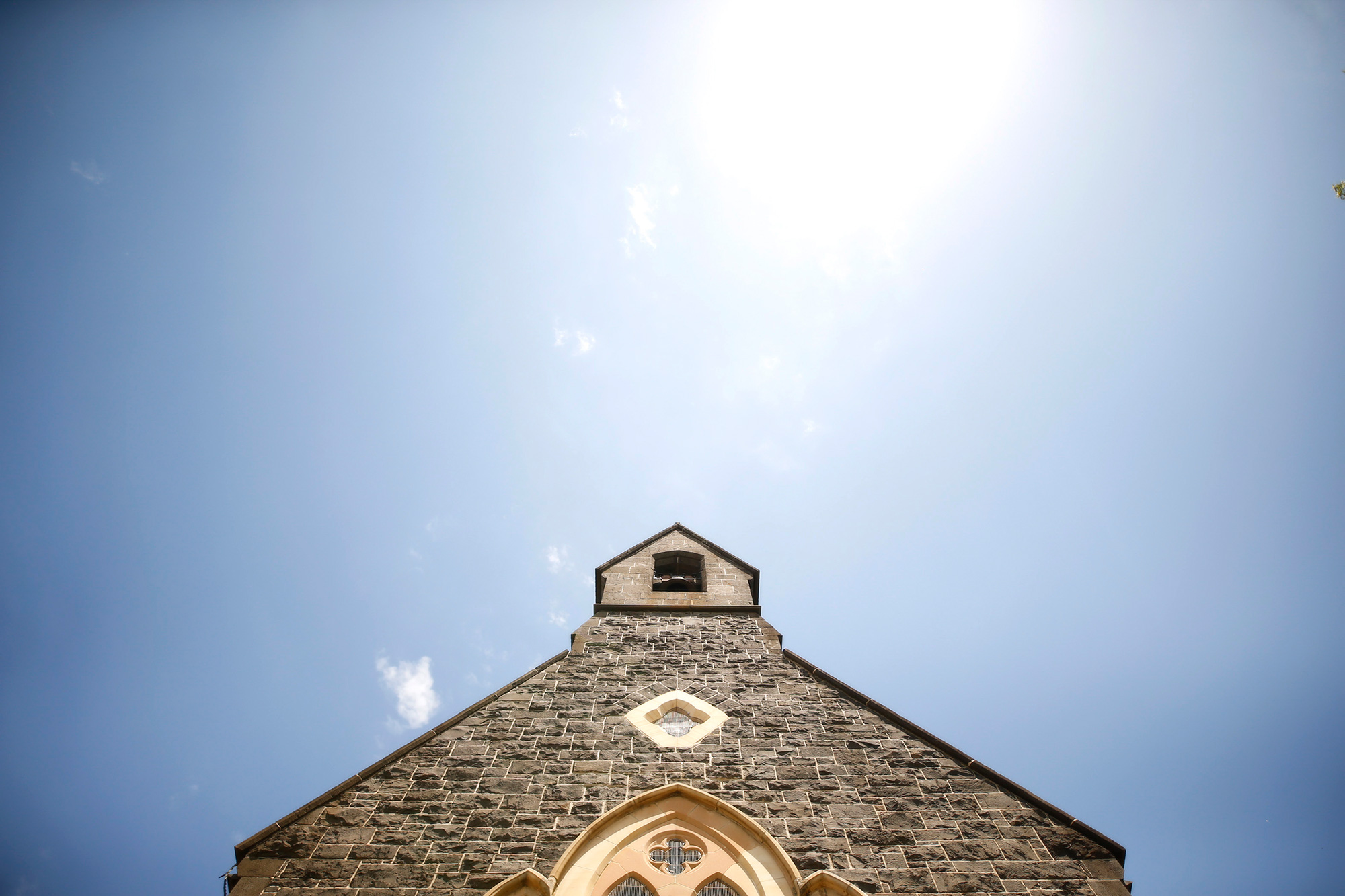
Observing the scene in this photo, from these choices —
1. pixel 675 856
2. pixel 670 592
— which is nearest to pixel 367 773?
pixel 675 856

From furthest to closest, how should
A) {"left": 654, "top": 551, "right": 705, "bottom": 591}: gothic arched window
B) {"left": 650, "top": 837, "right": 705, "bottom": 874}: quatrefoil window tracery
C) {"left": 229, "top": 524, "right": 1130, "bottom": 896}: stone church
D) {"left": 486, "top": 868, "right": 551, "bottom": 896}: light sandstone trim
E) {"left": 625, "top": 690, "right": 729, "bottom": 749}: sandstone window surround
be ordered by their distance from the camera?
{"left": 654, "top": 551, "right": 705, "bottom": 591}: gothic arched window < {"left": 625, "top": 690, "right": 729, "bottom": 749}: sandstone window surround < {"left": 650, "top": 837, "right": 705, "bottom": 874}: quatrefoil window tracery < {"left": 229, "top": 524, "right": 1130, "bottom": 896}: stone church < {"left": 486, "top": 868, "right": 551, "bottom": 896}: light sandstone trim

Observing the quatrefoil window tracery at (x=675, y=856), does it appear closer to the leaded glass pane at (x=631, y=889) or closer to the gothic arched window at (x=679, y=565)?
the leaded glass pane at (x=631, y=889)

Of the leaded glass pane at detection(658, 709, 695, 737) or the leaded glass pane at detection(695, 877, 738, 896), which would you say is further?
Result: the leaded glass pane at detection(658, 709, 695, 737)

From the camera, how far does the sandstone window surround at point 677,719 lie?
6770mm

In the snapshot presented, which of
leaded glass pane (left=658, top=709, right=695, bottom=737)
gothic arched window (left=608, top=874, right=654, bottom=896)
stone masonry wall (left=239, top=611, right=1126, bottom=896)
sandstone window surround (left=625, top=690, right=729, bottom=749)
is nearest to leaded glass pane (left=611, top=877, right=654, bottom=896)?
gothic arched window (left=608, top=874, right=654, bottom=896)

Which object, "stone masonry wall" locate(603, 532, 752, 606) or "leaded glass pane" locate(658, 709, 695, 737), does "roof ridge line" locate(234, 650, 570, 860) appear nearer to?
"leaded glass pane" locate(658, 709, 695, 737)

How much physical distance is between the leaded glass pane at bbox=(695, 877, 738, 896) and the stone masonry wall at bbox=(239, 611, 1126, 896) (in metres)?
0.65

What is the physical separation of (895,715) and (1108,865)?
2202mm

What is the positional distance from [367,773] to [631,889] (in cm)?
299

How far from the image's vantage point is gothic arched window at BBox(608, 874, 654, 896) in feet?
17.3

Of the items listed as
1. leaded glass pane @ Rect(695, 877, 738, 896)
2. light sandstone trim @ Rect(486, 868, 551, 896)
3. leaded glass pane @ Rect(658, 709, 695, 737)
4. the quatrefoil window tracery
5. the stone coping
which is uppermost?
the stone coping

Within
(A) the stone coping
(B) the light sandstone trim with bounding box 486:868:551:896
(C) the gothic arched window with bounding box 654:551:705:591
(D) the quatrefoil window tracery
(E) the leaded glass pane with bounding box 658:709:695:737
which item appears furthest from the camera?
(C) the gothic arched window with bounding box 654:551:705:591

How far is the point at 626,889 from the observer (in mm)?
5297

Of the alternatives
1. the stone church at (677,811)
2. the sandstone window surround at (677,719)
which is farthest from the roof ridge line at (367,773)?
the sandstone window surround at (677,719)
